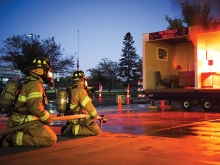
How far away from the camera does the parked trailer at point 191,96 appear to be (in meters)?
15.2

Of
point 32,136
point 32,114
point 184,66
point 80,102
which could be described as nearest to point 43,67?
point 32,114

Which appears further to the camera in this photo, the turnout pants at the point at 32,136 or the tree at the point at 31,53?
the tree at the point at 31,53

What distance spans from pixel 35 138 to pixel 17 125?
0.40 metres

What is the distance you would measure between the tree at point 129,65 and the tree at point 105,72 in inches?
91.9

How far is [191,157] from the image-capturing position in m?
5.19

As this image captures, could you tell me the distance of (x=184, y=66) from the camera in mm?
18703

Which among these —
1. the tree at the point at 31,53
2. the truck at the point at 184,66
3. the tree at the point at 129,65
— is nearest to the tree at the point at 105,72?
the tree at the point at 129,65

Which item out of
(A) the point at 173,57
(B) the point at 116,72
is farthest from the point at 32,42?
(B) the point at 116,72

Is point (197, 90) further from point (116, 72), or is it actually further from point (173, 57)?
point (116, 72)

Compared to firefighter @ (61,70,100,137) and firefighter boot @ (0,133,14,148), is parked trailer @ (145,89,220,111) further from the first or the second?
firefighter boot @ (0,133,14,148)

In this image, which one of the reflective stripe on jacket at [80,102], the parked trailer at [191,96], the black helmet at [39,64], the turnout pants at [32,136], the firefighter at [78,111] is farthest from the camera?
the parked trailer at [191,96]

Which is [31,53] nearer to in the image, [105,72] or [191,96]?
[191,96]

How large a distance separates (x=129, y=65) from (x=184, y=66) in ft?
165

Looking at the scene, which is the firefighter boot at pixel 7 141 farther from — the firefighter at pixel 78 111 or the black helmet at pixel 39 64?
the firefighter at pixel 78 111
